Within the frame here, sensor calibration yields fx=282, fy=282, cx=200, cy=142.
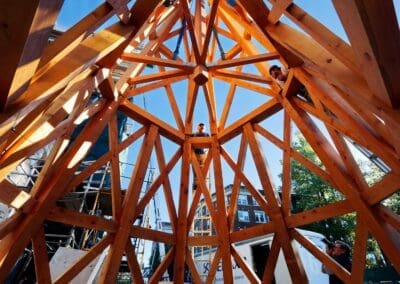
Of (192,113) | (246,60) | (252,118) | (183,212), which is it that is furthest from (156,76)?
(183,212)

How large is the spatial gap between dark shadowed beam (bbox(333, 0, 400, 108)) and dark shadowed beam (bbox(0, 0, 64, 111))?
6.00 feet

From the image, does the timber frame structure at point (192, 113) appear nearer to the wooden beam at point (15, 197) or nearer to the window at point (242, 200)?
the wooden beam at point (15, 197)

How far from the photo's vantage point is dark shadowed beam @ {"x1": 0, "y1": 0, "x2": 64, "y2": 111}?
4.77ft

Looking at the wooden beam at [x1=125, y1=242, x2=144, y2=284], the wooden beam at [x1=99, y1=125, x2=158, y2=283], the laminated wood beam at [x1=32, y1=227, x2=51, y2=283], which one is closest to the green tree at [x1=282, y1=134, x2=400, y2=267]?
the wooden beam at [x1=99, y1=125, x2=158, y2=283]

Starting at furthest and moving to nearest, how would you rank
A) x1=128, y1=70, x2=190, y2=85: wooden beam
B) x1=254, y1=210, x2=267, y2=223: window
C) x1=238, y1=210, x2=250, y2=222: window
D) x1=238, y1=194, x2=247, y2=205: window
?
x1=238, y1=194, x2=247, y2=205: window → x1=254, y1=210, x2=267, y2=223: window → x1=238, y1=210, x2=250, y2=222: window → x1=128, y1=70, x2=190, y2=85: wooden beam

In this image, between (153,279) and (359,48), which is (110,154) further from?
(359,48)

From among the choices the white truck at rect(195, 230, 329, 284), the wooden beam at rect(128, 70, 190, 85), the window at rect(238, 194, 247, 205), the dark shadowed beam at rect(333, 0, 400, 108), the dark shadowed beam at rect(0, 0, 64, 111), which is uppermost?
the window at rect(238, 194, 247, 205)

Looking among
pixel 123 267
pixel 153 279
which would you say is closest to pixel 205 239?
pixel 153 279

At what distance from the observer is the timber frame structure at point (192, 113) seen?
1.93 meters

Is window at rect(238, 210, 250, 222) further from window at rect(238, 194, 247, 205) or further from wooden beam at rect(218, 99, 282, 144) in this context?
wooden beam at rect(218, 99, 282, 144)

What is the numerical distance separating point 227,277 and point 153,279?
5.11 ft

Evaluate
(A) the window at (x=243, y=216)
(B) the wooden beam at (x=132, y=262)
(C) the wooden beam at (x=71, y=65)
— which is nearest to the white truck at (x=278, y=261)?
(B) the wooden beam at (x=132, y=262)

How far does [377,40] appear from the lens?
5.97 ft

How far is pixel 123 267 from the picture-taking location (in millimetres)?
9789
